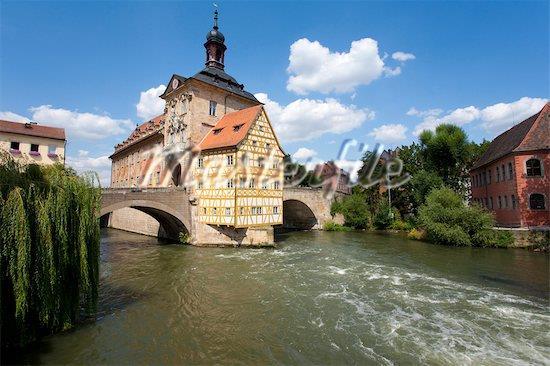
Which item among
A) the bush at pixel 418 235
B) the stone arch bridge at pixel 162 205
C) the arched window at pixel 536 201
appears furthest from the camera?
the bush at pixel 418 235

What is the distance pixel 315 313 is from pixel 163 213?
14.8 m

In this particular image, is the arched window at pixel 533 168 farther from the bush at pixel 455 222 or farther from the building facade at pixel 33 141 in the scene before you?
the building facade at pixel 33 141

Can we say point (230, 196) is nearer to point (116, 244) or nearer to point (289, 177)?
point (116, 244)

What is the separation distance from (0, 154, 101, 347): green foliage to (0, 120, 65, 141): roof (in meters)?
20.6

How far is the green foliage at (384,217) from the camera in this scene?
32812mm

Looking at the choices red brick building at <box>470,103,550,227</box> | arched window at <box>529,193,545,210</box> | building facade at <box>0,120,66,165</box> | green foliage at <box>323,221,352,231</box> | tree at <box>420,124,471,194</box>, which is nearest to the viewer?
red brick building at <box>470,103,550,227</box>

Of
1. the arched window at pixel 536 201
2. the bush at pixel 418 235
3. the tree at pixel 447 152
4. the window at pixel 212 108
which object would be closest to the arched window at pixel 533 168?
the arched window at pixel 536 201

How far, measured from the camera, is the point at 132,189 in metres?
19.0

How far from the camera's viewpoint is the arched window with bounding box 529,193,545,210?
20.6 m

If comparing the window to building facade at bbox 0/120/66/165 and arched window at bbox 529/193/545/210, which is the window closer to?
building facade at bbox 0/120/66/165

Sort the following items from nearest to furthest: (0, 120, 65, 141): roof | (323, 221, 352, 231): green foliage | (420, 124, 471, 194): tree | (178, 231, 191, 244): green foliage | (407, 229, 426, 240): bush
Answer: (178, 231, 191, 244): green foliage → (0, 120, 65, 141): roof → (407, 229, 426, 240): bush → (420, 124, 471, 194): tree → (323, 221, 352, 231): green foliage

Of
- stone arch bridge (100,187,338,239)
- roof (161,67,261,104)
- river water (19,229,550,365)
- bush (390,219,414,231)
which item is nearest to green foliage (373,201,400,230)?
bush (390,219,414,231)

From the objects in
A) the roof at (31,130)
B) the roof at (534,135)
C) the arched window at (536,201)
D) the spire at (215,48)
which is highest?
the spire at (215,48)

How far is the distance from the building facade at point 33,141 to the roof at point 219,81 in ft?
30.0
